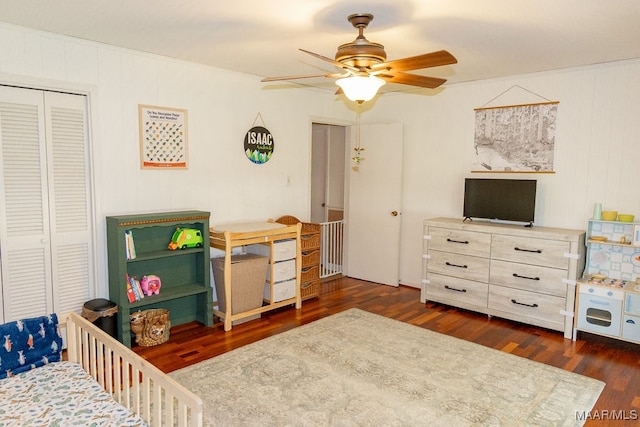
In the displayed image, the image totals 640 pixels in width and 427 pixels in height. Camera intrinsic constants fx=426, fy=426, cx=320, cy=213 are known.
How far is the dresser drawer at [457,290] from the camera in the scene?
4.42 m

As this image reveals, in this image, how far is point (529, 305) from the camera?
161 inches

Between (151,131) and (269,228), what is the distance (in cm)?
142

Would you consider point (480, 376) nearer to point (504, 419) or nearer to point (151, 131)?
point (504, 419)

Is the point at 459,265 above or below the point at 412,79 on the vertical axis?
below

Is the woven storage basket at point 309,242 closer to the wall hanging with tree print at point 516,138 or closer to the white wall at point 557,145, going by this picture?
the white wall at point 557,145

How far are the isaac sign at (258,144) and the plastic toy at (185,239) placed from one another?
115 centimetres

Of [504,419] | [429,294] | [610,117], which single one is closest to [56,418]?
[504,419]

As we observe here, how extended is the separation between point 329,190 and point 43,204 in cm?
386

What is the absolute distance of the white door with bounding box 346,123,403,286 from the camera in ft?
17.7

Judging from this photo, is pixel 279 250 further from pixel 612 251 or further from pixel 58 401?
pixel 612 251

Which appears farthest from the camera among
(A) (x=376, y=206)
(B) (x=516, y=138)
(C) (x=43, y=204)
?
(A) (x=376, y=206)

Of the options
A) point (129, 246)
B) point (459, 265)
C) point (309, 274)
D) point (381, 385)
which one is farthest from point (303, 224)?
point (381, 385)

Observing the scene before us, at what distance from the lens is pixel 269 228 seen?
4270 mm

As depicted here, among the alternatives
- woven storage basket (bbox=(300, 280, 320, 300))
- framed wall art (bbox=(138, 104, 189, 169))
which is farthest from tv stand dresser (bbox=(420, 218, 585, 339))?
framed wall art (bbox=(138, 104, 189, 169))
